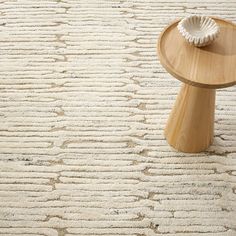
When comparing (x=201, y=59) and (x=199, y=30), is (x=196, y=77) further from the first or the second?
(x=199, y=30)

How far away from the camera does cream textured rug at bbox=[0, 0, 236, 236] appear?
1296 millimetres

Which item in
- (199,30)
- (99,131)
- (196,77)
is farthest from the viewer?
(99,131)

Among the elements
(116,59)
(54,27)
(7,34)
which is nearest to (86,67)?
(116,59)

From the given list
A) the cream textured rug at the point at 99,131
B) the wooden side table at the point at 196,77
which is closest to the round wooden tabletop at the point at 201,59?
the wooden side table at the point at 196,77

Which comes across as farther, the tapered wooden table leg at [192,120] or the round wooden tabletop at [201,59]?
the tapered wooden table leg at [192,120]

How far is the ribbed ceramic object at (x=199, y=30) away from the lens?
4.03 feet

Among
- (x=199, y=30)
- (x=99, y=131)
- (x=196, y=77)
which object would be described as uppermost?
(x=199, y=30)

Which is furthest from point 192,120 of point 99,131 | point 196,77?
point 99,131

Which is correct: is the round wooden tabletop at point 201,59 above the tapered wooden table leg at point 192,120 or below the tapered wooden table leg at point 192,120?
above

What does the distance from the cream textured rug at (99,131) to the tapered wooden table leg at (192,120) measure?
4 centimetres

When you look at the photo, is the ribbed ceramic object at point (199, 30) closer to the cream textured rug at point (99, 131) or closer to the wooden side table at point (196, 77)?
the wooden side table at point (196, 77)

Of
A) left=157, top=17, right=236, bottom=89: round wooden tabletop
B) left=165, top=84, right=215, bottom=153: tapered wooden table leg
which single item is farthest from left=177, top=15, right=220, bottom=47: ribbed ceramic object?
left=165, top=84, right=215, bottom=153: tapered wooden table leg

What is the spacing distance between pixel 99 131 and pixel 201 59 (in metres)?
0.46

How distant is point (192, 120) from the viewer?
4.42ft
